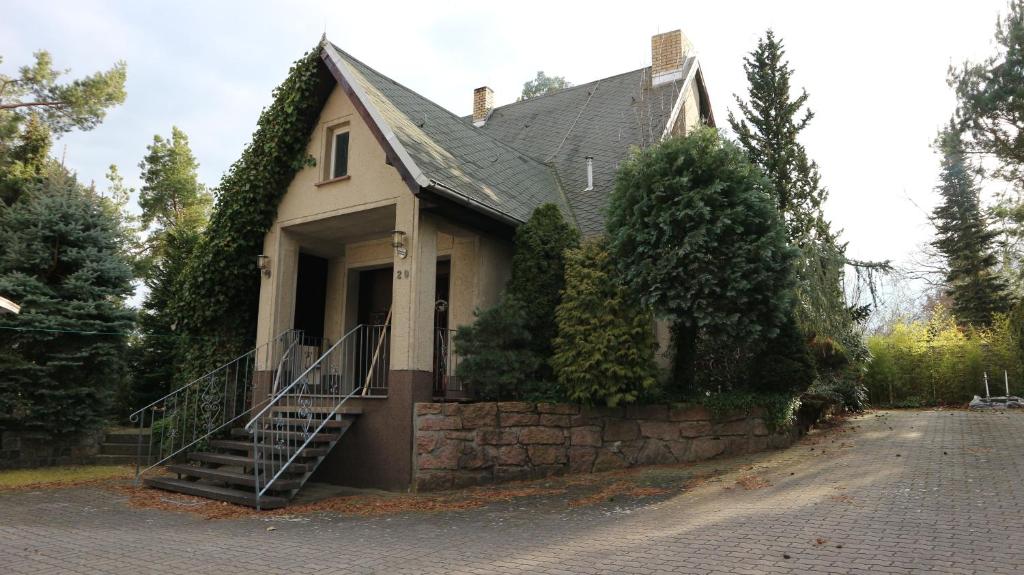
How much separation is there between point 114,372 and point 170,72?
20.1 ft

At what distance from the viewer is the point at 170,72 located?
27.9ft

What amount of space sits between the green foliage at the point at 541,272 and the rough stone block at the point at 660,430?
166 cm

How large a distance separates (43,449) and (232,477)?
555 cm

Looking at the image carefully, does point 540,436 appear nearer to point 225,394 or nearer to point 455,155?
point 455,155

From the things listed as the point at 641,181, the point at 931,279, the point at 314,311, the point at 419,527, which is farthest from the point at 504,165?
the point at 931,279

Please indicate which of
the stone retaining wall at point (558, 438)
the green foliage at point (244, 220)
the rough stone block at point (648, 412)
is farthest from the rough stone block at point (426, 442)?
the green foliage at point (244, 220)

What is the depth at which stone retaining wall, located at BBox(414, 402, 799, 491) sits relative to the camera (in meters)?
8.28

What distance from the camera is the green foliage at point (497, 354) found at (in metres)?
8.75

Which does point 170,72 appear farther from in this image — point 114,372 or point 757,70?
point 757,70

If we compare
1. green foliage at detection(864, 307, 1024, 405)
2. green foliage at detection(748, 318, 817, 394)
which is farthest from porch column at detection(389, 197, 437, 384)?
green foliage at detection(864, 307, 1024, 405)

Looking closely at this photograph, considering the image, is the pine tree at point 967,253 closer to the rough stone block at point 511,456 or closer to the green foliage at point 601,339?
the green foliage at point 601,339

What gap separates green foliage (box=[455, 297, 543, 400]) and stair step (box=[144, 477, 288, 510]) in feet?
9.47

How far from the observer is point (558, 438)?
9109 mm

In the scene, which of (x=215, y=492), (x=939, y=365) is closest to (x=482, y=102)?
(x=215, y=492)
